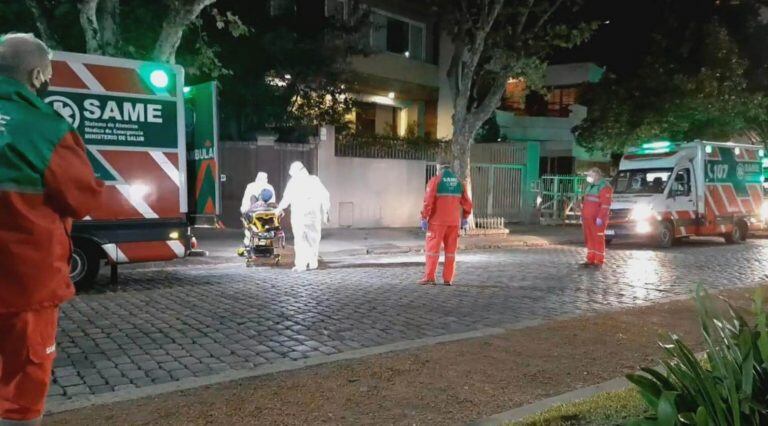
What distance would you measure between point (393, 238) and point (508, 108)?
1957 cm

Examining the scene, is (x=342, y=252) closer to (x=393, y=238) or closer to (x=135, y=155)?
(x=393, y=238)

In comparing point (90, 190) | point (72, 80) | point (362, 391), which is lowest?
point (362, 391)

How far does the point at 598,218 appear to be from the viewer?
12000 mm

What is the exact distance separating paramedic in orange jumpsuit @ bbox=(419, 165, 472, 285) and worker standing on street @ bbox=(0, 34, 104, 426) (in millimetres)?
7125

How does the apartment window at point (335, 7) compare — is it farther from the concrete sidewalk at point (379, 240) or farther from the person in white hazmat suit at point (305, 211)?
the person in white hazmat suit at point (305, 211)

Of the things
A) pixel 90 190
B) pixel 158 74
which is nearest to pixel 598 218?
pixel 158 74

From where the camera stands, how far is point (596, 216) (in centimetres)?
1209

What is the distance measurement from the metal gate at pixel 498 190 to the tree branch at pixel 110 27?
504 inches

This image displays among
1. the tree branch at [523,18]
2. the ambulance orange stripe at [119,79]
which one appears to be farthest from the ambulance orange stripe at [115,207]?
the tree branch at [523,18]

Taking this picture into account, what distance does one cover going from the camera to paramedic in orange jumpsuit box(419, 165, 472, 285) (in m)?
9.52

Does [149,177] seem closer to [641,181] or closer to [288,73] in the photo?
[288,73]

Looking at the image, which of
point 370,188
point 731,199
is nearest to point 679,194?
point 731,199

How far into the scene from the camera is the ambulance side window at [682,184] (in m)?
17.0

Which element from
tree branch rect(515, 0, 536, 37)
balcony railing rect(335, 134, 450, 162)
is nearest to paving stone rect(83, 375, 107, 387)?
balcony railing rect(335, 134, 450, 162)
